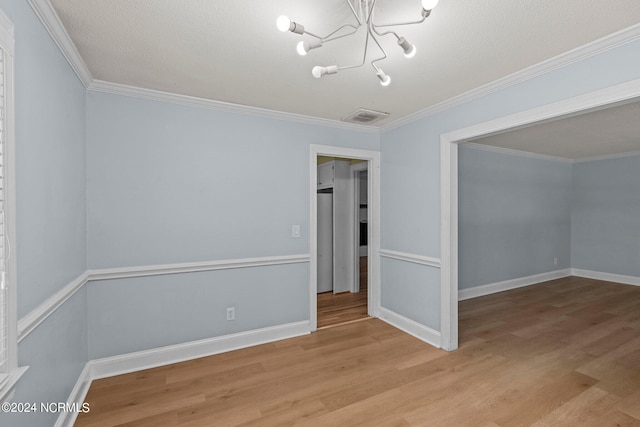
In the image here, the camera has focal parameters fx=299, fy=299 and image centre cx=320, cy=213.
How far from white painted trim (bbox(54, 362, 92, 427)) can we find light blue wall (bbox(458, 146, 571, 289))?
4563mm

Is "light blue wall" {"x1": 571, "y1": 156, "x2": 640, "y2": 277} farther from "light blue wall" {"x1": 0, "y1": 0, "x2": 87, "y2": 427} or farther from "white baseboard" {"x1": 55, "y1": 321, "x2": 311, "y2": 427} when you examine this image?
"light blue wall" {"x1": 0, "y1": 0, "x2": 87, "y2": 427}

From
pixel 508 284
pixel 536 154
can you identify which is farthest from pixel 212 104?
Result: pixel 536 154

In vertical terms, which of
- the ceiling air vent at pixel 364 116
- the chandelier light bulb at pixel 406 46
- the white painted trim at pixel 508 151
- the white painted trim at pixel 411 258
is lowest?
the white painted trim at pixel 411 258

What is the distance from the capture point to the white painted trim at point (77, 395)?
1850 mm

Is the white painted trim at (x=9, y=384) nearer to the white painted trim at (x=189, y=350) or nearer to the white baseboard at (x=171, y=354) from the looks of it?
the white baseboard at (x=171, y=354)

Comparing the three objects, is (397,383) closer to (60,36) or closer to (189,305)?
(189,305)

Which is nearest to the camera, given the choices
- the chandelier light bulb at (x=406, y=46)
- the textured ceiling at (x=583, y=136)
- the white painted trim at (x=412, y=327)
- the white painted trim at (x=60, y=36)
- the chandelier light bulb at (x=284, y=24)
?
the chandelier light bulb at (x=284, y=24)

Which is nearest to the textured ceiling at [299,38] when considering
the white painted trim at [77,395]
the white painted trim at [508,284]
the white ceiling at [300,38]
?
the white ceiling at [300,38]

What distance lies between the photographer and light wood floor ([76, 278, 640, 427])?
205 centimetres

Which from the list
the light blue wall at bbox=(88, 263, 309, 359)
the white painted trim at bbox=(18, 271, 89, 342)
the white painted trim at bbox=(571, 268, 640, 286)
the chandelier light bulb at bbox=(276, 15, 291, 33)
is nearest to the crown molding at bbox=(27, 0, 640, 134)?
the chandelier light bulb at bbox=(276, 15, 291, 33)

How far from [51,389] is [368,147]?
3.54 m

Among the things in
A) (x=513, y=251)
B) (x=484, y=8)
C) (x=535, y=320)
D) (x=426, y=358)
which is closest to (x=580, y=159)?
(x=513, y=251)

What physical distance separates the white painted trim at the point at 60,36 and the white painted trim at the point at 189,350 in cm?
230

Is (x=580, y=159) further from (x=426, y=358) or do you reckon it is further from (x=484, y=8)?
(x=484, y=8)
